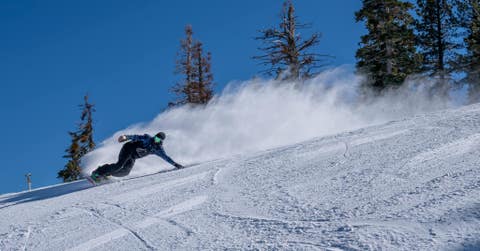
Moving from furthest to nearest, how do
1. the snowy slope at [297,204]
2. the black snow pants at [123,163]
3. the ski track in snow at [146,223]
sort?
the black snow pants at [123,163] < the ski track in snow at [146,223] < the snowy slope at [297,204]

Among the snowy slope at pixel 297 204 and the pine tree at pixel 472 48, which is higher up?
the pine tree at pixel 472 48

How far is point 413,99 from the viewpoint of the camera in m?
23.4

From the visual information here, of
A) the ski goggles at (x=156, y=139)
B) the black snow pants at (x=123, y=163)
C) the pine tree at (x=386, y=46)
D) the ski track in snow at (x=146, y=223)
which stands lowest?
the ski track in snow at (x=146, y=223)

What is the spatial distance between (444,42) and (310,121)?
10.9 metres

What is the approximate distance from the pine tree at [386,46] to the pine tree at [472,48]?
2459 mm

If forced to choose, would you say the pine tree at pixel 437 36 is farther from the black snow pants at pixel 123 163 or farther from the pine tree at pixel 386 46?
the black snow pants at pixel 123 163

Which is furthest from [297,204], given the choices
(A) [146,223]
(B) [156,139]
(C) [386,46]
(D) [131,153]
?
(C) [386,46]

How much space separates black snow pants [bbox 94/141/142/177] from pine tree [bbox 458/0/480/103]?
19015 mm

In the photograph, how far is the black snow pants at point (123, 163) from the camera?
11.8m

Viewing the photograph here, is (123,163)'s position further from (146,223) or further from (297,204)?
(297,204)

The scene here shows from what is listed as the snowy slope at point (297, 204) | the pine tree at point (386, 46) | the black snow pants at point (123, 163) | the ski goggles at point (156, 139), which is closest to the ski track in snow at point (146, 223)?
the snowy slope at point (297, 204)

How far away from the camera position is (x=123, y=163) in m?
11.9

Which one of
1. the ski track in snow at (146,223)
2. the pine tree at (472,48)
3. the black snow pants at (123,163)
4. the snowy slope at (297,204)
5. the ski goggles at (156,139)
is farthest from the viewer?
the pine tree at (472,48)

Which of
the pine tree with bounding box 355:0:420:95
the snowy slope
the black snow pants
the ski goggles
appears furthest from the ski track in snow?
the pine tree with bounding box 355:0:420:95
